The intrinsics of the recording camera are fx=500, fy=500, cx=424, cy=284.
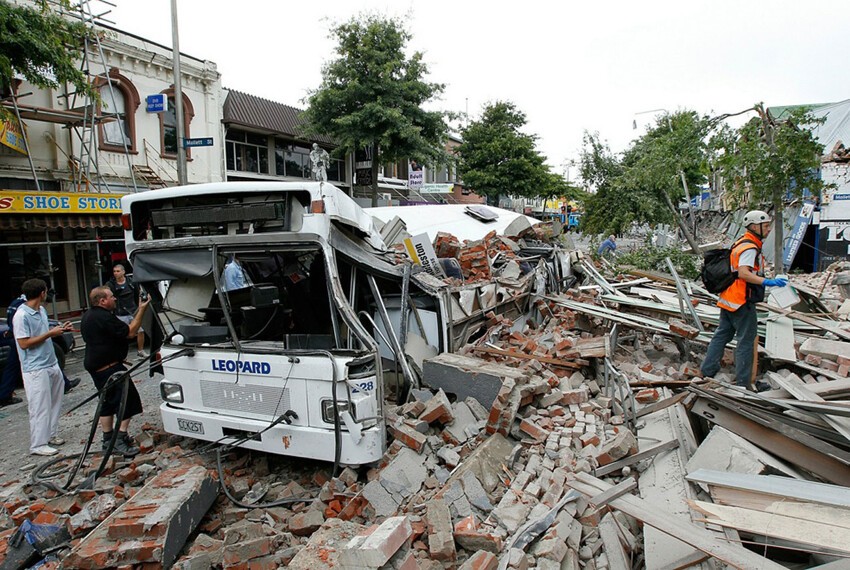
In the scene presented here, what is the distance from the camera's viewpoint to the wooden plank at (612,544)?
2.91m

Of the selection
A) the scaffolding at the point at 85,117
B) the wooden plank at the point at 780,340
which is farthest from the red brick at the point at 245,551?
the scaffolding at the point at 85,117

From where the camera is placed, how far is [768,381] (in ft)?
18.1

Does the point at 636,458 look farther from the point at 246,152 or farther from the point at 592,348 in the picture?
the point at 246,152

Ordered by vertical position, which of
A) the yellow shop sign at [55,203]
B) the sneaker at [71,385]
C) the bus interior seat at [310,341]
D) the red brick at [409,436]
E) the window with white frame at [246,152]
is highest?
the window with white frame at [246,152]

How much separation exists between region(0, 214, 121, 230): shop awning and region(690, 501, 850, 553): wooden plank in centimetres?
1200

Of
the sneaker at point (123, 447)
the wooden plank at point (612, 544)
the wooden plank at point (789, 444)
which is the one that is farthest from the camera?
the sneaker at point (123, 447)

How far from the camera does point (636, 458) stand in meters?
3.87

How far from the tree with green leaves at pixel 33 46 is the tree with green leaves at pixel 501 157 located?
2093cm

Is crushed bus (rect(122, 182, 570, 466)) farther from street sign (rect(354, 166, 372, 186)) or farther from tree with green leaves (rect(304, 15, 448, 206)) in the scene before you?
street sign (rect(354, 166, 372, 186))

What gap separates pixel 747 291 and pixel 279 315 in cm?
487

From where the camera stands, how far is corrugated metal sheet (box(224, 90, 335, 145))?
19.7 meters

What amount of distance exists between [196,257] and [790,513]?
452 centimetres

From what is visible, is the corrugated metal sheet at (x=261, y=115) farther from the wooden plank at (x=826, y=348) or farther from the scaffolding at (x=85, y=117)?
the wooden plank at (x=826, y=348)

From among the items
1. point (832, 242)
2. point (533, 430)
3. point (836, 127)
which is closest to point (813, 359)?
point (533, 430)
